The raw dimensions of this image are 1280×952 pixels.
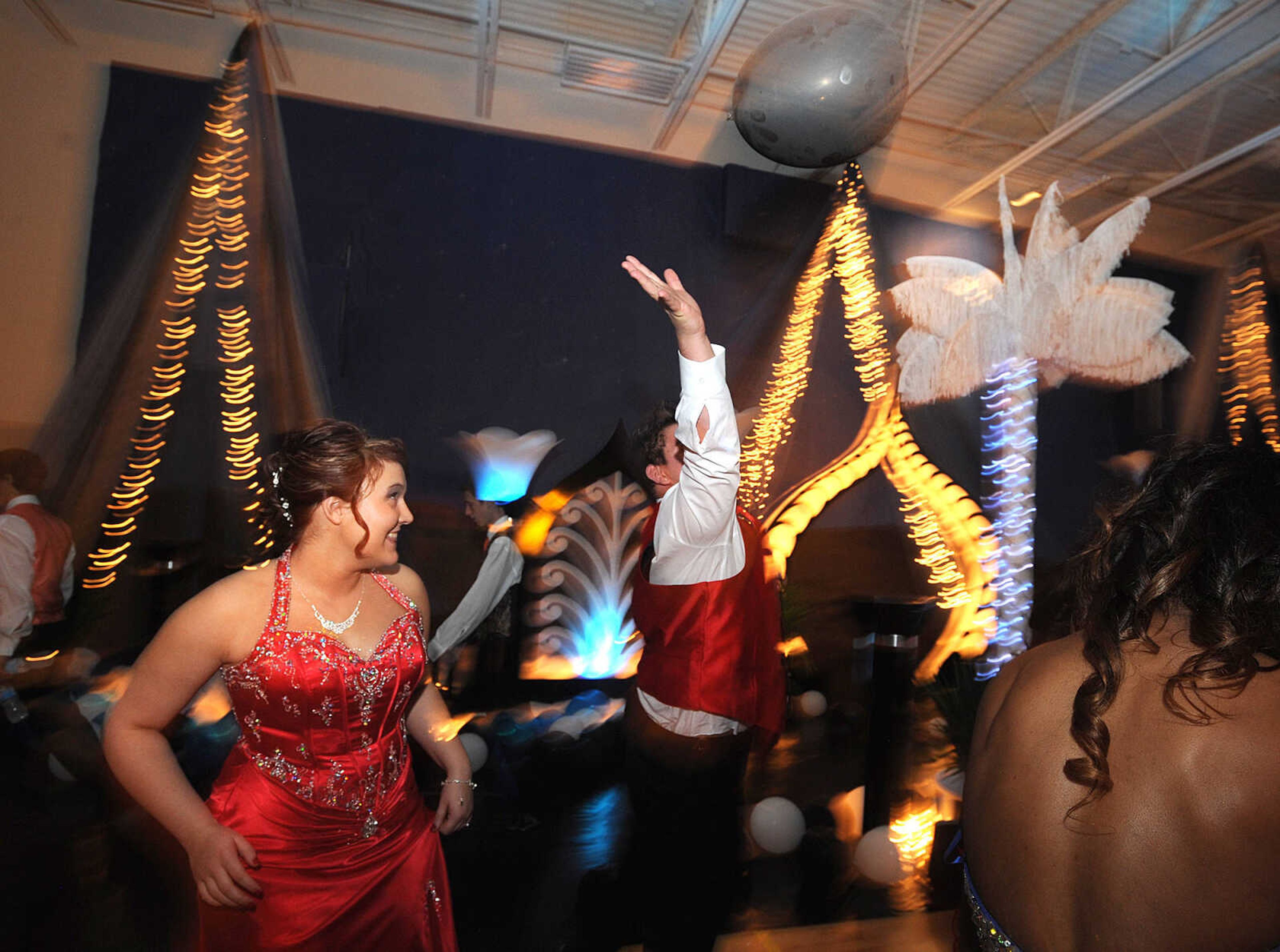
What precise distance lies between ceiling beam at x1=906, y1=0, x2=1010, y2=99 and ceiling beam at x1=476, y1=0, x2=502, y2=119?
150 centimetres

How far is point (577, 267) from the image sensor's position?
9.19 ft

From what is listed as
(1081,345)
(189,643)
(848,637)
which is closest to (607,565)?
(848,637)

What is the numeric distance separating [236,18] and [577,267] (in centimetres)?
139

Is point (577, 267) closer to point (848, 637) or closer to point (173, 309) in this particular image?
point (173, 309)

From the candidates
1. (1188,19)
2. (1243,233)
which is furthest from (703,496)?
(1243,233)

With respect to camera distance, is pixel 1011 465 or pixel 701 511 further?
pixel 1011 465

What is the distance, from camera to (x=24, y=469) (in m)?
2.12

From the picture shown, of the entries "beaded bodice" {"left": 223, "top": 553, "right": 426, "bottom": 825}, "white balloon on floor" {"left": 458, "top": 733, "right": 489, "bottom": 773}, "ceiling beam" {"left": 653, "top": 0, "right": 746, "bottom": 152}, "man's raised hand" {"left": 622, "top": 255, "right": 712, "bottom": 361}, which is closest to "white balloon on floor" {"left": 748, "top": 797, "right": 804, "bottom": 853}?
"white balloon on floor" {"left": 458, "top": 733, "right": 489, "bottom": 773}

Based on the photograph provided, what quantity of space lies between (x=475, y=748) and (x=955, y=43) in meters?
3.26

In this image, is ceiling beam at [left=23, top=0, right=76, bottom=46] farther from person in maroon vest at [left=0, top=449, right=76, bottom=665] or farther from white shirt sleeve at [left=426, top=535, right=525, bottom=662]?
white shirt sleeve at [left=426, top=535, right=525, bottom=662]

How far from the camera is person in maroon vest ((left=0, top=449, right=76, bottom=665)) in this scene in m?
2.06

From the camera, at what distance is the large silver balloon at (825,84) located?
2.04 meters

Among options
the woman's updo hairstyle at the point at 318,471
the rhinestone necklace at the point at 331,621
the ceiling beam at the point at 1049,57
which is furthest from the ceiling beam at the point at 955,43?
the rhinestone necklace at the point at 331,621

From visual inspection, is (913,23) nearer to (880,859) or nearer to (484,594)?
(484,594)
